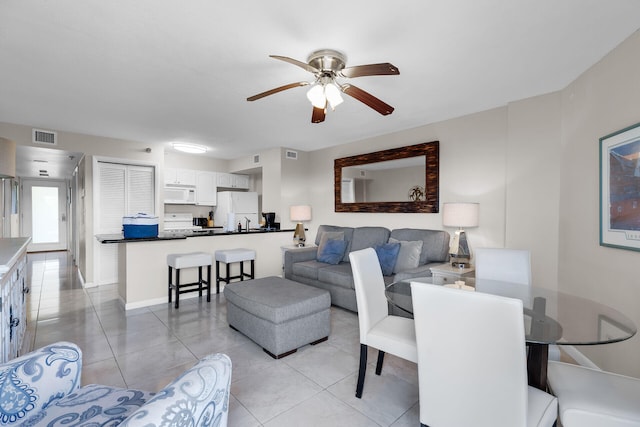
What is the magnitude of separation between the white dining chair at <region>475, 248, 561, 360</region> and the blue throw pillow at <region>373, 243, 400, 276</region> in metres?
1.29

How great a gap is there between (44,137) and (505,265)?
6.01 metres

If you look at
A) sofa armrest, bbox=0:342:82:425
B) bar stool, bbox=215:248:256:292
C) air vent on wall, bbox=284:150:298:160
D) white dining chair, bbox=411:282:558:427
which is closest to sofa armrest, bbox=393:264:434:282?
white dining chair, bbox=411:282:558:427

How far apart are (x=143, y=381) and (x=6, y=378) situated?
3.95 ft

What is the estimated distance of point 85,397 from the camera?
114 cm

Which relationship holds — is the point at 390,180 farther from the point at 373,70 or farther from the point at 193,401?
the point at 193,401

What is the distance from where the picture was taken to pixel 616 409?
3.80 ft

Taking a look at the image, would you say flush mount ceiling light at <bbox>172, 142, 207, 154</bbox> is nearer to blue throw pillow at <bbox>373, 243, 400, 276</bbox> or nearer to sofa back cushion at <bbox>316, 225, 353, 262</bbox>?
sofa back cushion at <bbox>316, 225, 353, 262</bbox>

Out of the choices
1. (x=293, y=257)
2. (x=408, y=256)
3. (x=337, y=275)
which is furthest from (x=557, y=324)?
(x=293, y=257)

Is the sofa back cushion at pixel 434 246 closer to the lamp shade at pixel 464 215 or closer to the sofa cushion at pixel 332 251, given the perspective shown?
the lamp shade at pixel 464 215

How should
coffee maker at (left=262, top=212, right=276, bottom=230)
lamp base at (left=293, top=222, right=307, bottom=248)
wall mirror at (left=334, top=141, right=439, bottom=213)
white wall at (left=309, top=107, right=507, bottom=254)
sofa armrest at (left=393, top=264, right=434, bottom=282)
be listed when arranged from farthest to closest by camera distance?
coffee maker at (left=262, top=212, right=276, bottom=230) < lamp base at (left=293, top=222, right=307, bottom=248) < wall mirror at (left=334, top=141, right=439, bottom=213) < white wall at (left=309, top=107, right=507, bottom=254) < sofa armrest at (left=393, top=264, right=434, bottom=282)

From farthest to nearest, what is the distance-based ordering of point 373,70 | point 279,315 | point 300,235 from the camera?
point 300,235
point 279,315
point 373,70

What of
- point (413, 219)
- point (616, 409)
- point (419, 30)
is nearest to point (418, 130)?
point (413, 219)

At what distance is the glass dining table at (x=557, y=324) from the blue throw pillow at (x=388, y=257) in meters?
1.57

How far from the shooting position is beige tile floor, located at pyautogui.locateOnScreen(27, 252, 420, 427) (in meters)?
1.79
